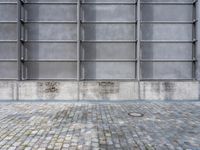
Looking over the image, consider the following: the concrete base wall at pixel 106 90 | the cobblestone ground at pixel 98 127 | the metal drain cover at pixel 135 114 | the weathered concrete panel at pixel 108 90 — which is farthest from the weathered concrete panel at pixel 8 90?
the metal drain cover at pixel 135 114

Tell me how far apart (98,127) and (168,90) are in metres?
7.59

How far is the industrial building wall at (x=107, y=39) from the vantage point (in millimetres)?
14234

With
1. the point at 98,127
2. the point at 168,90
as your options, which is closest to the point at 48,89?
the point at 98,127

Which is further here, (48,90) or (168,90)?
(168,90)

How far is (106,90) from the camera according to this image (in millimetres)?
13703

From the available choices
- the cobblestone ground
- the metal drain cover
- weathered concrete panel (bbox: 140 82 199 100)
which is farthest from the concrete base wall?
the metal drain cover

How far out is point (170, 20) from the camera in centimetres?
1441

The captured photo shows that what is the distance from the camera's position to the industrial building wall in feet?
46.7

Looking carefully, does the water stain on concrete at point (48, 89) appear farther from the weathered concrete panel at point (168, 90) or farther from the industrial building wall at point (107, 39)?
the weathered concrete panel at point (168, 90)

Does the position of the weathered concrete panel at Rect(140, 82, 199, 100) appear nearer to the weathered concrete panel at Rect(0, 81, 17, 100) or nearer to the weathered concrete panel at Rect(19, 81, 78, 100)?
the weathered concrete panel at Rect(19, 81, 78, 100)

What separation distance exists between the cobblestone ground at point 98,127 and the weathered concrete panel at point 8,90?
1.50 m

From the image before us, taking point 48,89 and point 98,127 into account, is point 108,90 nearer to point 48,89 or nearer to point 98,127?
point 48,89

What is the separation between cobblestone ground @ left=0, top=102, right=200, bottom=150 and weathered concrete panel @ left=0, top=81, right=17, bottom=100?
1496mm

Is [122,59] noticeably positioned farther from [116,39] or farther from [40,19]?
[40,19]
